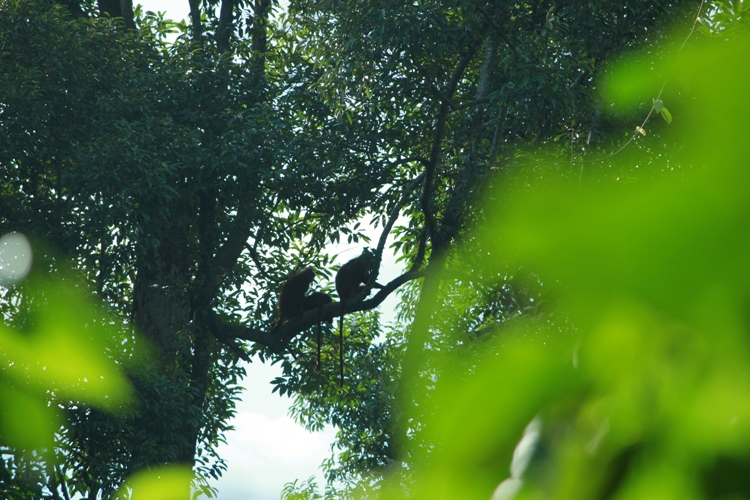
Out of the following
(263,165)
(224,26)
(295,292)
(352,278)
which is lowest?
(352,278)

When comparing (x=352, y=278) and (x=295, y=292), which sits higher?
(x=295, y=292)

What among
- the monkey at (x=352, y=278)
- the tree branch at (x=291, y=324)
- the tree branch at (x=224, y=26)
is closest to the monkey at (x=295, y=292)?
the tree branch at (x=291, y=324)

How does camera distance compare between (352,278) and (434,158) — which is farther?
(352,278)

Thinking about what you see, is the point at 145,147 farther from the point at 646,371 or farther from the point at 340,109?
the point at 646,371

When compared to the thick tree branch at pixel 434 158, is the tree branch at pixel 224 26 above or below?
above

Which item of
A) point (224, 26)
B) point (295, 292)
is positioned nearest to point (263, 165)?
point (295, 292)

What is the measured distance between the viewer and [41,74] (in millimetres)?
8023

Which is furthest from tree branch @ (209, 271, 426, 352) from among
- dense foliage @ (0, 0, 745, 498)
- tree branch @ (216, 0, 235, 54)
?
tree branch @ (216, 0, 235, 54)

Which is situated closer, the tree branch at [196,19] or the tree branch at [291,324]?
the tree branch at [291,324]

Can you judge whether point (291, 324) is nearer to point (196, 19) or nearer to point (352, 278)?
point (352, 278)

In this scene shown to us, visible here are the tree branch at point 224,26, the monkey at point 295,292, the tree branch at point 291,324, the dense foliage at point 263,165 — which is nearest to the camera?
the dense foliage at point 263,165

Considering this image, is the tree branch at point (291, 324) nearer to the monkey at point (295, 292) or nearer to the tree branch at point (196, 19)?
the monkey at point (295, 292)

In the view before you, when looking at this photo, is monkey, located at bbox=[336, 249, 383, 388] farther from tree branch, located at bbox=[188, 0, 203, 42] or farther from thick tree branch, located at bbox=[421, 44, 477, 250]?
tree branch, located at bbox=[188, 0, 203, 42]

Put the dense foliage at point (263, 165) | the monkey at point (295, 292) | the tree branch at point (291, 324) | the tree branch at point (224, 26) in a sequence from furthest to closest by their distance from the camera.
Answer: the tree branch at point (224, 26), the monkey at point (295, 292), the tree branch at point (291, 324), the dense foliage at point (263, 165)
